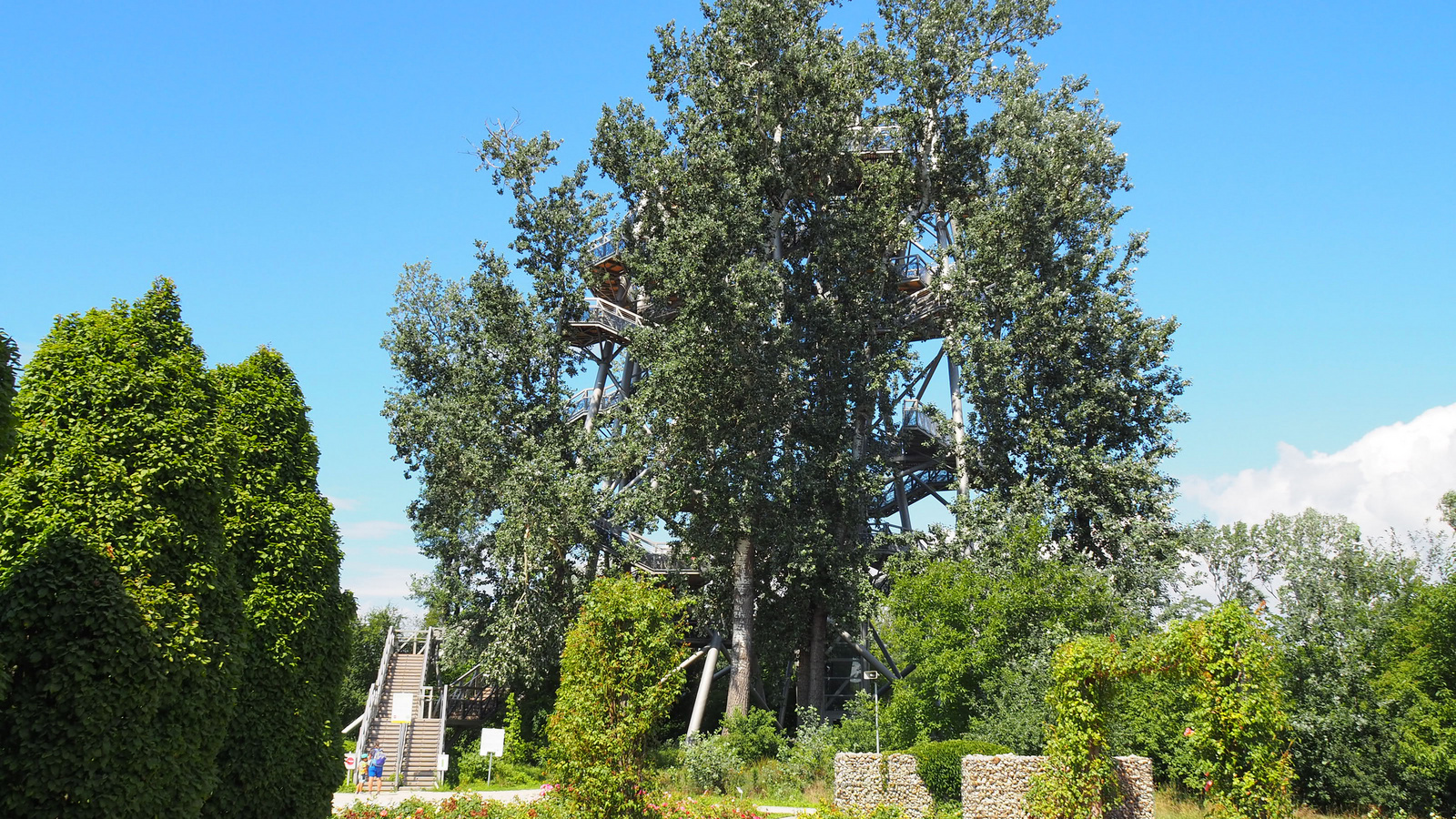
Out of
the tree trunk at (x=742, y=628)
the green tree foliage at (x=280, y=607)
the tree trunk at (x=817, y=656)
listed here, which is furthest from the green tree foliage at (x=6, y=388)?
the tree trunk at (x=817, y=656)

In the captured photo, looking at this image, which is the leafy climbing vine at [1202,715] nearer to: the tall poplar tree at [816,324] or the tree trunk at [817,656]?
the tall poplar tree at [816,324]

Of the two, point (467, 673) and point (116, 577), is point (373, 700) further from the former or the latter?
point (116, 577)

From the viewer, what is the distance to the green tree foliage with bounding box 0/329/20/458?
294 inches

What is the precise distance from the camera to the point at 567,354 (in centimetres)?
3153

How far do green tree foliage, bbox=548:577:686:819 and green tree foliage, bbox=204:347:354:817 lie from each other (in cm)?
362

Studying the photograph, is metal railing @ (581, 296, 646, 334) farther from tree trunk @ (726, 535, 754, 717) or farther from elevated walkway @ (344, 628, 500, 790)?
elevated walkway @ (344, 628, 500, 790)

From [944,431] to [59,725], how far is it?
25279mm

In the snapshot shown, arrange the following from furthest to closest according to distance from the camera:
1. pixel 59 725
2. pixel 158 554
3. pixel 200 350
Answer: pixel 200 350 → pixel 158 554 → pixel 59 725

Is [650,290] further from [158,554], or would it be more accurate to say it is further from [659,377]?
[158,554]

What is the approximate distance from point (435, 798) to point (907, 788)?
1021 cm

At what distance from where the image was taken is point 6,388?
25.1ft

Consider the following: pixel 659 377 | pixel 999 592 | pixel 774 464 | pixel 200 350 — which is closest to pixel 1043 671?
pixel 999 592

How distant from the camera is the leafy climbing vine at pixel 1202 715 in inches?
567

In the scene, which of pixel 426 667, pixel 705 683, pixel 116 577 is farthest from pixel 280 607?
pixel 426 667
